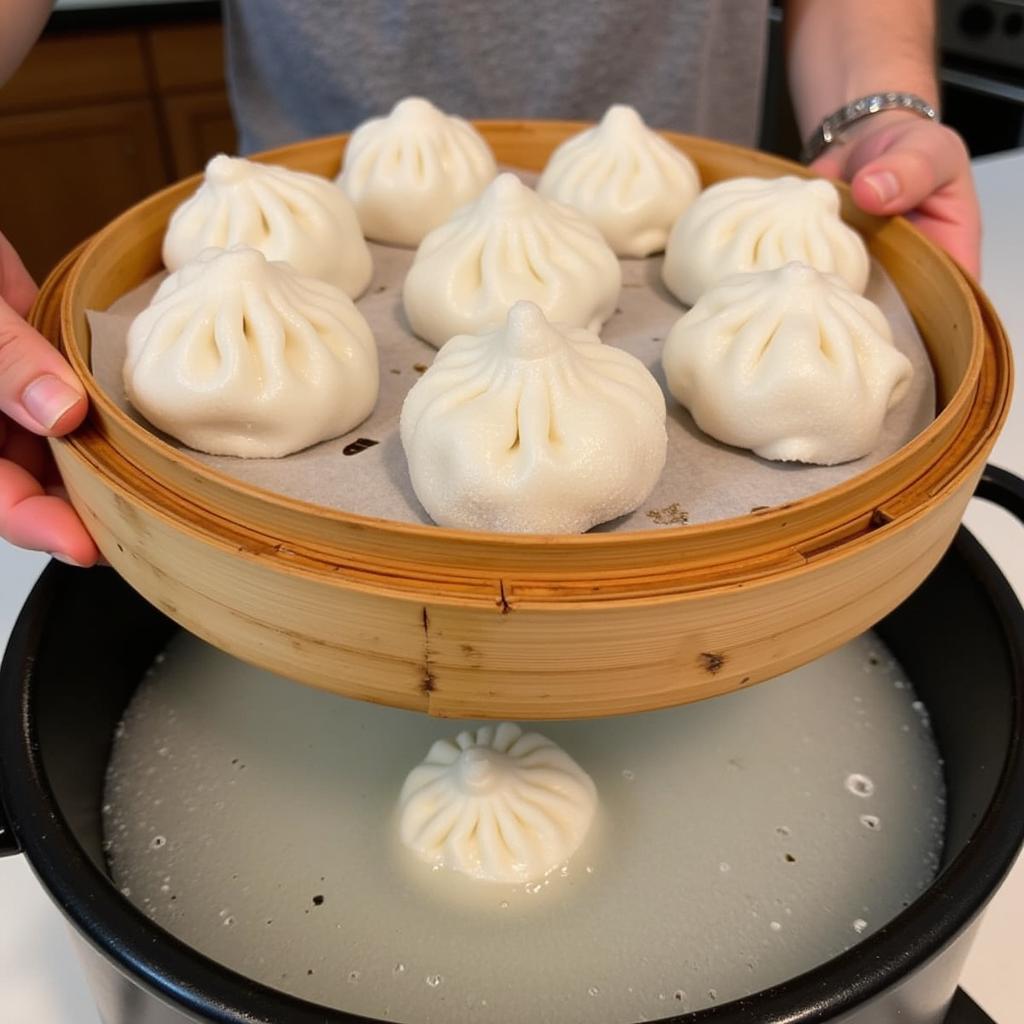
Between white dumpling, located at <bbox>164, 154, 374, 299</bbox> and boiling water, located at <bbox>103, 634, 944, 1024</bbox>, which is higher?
white dumpling, located at <bbox>164, 154, 374, 299</bbox>

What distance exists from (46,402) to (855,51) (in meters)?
1.22

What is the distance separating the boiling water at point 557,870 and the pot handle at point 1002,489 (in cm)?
20

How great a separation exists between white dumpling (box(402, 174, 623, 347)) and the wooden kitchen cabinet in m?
2.07

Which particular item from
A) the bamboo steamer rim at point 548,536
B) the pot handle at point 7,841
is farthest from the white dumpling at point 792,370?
the pot handle at point 7,841

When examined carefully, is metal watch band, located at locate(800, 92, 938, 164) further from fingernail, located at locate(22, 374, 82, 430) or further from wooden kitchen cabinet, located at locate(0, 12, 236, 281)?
wooden kitchen cabinet, located at locate(0, 12, 236, 281)

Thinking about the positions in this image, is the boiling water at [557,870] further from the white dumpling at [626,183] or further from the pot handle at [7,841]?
the white dumpling at [626,183]

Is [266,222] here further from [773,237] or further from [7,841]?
[7,841]

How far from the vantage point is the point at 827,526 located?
62 centimetres

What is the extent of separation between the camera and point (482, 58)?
1.52 metres

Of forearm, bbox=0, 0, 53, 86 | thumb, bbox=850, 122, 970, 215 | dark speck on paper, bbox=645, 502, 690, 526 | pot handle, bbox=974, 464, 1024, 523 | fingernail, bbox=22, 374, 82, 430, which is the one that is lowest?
pot handle, bbox=974, 464, 1024, 523

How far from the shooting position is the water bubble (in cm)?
85

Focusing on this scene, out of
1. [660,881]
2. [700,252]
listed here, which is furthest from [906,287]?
[660,881]

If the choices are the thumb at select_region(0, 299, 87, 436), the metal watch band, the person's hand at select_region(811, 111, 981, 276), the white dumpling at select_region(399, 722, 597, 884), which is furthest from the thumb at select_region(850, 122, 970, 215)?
the thumb at select_region(0, 299, 87, 436)

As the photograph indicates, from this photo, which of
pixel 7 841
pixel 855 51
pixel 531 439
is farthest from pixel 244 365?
pixel 855 51
